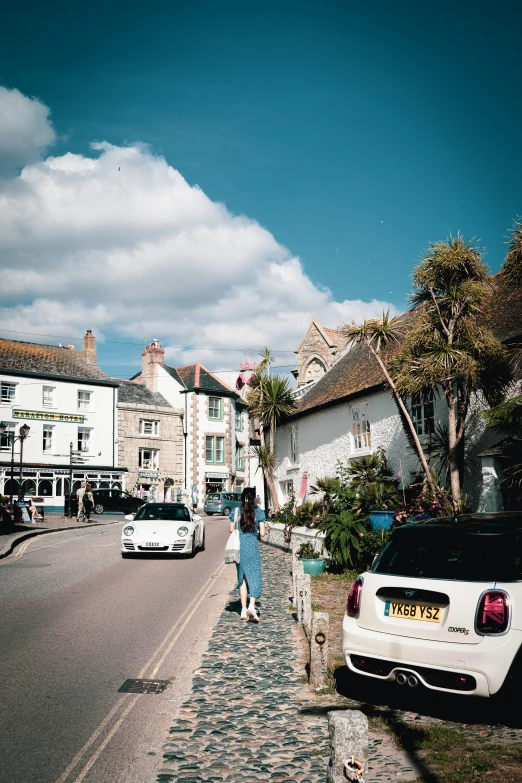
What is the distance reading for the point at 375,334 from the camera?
1650cm

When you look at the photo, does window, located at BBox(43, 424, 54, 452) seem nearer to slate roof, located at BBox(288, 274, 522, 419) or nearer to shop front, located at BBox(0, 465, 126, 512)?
shop front, located at BBox(0, 465, 126, 512)

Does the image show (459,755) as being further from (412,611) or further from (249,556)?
(249,556)

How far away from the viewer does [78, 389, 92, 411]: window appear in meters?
47.2

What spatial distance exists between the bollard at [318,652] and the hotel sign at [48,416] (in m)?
41.4

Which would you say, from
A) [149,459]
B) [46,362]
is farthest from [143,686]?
[149,459]

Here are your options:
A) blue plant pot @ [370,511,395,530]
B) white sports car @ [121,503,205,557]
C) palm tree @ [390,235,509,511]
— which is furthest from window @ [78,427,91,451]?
blue plant pot @ [370,511,395,530]

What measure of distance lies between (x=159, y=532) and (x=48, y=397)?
3192 cm

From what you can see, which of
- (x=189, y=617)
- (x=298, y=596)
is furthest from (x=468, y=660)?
(x=189, y=617)

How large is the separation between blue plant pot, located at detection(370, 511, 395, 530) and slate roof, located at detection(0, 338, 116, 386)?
36.1 metres

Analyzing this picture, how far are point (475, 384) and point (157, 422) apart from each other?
39.1 m

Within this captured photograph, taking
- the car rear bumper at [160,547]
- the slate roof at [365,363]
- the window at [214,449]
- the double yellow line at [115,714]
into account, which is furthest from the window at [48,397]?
the double yellow line at [115,714]

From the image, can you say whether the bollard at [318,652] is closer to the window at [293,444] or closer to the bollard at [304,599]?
the bollard at [304,599]

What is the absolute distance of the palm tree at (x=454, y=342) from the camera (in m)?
14.4

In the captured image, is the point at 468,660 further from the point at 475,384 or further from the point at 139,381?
the point at 139,381
